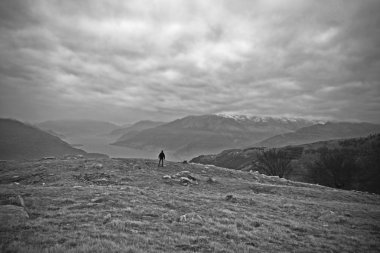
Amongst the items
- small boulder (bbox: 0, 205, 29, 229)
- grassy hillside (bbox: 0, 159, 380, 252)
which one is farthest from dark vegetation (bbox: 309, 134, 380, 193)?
small boulder (bbox: 0, 205, 29, 229)

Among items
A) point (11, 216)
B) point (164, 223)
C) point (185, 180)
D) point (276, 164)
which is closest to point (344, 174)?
point (276, 164)

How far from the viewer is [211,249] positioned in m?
10.8

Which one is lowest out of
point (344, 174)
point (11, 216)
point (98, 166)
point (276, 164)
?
point (11, 216)

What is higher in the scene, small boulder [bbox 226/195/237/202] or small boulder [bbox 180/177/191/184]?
small boulder [bbox 180/177/191/184]

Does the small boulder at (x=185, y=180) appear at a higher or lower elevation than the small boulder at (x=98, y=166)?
lower

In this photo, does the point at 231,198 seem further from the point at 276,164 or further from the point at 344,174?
the point at 344,174

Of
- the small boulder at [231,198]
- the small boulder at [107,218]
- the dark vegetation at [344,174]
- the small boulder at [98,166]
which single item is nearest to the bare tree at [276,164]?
the dark vegetation at [344,174]

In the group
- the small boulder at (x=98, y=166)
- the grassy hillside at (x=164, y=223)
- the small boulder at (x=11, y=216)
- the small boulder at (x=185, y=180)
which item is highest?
the small boulder at (x=98, y=166)

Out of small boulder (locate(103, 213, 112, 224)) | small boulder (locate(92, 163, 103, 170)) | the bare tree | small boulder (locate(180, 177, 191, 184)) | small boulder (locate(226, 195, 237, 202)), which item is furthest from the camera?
the bare tree

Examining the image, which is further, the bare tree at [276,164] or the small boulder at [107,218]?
the bare tree at [276,164]

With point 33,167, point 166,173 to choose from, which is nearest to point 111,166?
point 166,173

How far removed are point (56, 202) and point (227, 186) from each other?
20779 millimetres

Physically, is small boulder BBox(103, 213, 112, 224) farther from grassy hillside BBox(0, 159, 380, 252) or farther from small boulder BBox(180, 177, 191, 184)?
small boulder BBox(180, 177, 191, 184)

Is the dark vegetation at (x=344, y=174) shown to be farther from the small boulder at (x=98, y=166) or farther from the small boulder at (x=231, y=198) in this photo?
the small boulder at (x=98, y=166)
